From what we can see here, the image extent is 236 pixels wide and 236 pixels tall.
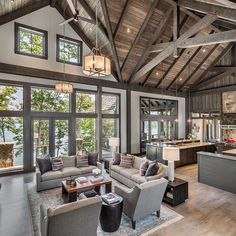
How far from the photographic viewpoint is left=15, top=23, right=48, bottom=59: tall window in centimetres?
686

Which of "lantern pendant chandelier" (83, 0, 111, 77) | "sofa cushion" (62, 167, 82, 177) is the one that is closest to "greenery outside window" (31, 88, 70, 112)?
"sofa cushion" (62, 167, 82, 177)

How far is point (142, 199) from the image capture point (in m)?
3.22

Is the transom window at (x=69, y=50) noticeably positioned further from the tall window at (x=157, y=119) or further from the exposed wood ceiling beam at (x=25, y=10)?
the tall window at (x=157, y=119)

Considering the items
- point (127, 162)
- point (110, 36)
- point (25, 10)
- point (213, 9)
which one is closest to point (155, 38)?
point (110, 36)

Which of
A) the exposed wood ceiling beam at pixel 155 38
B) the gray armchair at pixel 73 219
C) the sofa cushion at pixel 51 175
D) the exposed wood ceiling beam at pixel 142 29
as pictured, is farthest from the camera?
the exposed wood ceiling beam at pixel 155 38

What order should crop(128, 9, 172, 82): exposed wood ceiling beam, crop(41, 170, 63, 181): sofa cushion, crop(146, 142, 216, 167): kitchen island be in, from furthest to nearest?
crop(146, 142, 216, 167): kitchen island
crop(128, 9, 172, 82): exposed wood ceiling beam
crop(41, 170, 63, 181): sofa cushion

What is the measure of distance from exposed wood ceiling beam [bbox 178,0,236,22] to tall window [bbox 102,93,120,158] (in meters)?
5.31

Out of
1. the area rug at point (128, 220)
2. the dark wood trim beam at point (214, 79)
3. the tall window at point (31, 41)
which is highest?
the tall window at point (31, 41)

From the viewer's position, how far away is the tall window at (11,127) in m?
6.68

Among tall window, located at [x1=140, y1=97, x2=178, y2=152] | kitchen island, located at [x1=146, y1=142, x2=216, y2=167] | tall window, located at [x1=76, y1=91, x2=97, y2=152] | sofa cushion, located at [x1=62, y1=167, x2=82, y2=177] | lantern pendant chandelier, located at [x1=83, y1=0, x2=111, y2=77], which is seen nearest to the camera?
lantern pendant chandelier, located at [x1=83, y1=0, x2=111, y2=77]

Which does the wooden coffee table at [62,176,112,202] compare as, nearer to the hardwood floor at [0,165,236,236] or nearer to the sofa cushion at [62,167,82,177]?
the sofa cushion at [62,167,82,177]

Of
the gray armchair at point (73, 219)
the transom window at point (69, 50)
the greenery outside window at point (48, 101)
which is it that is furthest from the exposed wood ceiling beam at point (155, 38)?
the gray armchair at point (73, 219)

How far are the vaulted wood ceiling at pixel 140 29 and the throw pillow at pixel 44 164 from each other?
545cm

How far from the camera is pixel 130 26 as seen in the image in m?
7.21
